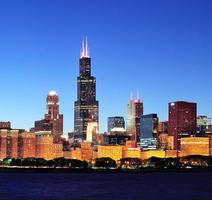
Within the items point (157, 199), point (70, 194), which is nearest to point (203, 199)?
point (157, 199)

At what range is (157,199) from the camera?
85.5m

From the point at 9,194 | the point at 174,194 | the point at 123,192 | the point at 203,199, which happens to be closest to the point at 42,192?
the point at 9,194

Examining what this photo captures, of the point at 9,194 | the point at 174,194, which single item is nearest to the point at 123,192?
the point at 174,194

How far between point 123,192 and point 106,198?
1289cm

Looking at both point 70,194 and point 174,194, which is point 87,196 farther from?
point 174,194

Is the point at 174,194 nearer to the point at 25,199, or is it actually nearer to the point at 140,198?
the point at 140,198

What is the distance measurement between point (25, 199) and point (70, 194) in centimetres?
1024

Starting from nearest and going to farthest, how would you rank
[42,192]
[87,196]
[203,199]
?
1. [203,199]
2. [87,196]
3. [42,192]

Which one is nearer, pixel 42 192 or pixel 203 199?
pixel 203 199

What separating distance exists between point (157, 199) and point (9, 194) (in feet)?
75.1

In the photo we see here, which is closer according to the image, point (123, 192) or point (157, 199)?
point (157, 199)

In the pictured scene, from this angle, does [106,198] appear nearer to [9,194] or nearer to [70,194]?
[70,194]

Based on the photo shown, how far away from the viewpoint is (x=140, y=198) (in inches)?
3425

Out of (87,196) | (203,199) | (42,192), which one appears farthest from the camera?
(42,192)
